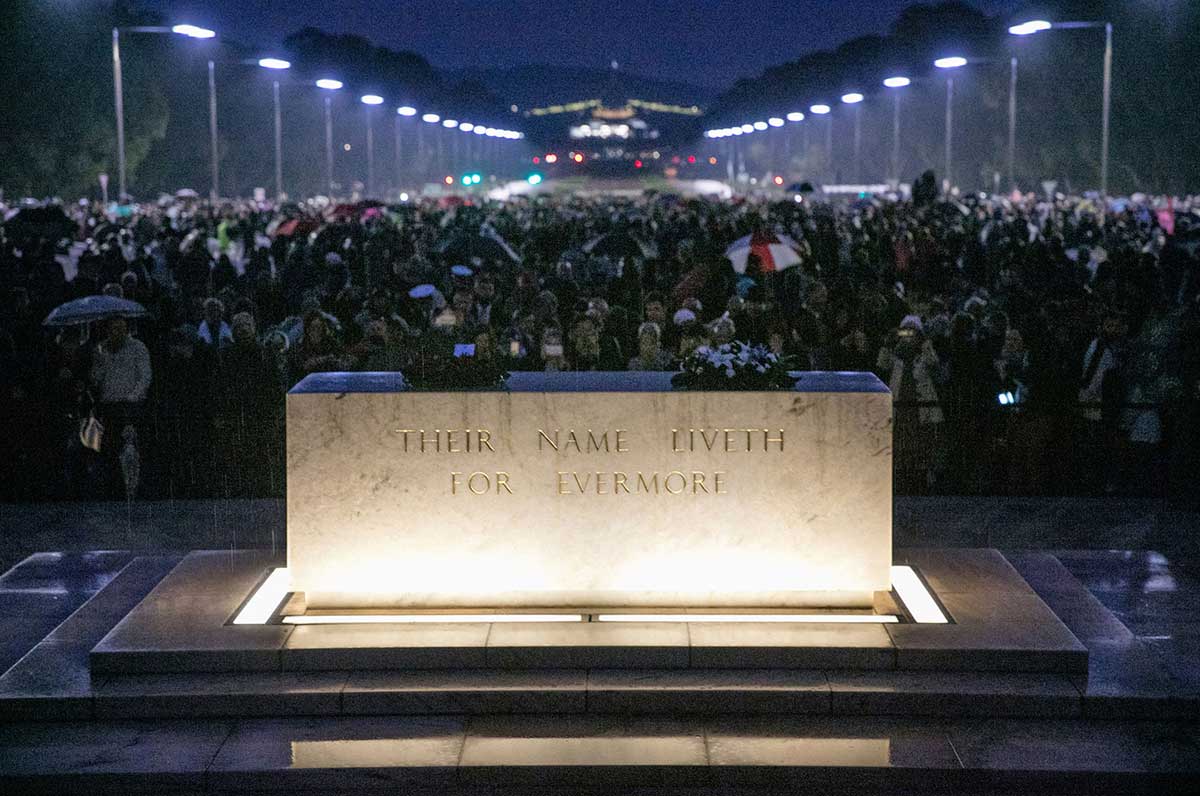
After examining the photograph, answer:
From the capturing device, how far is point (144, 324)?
55.3ft

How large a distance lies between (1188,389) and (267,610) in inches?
308

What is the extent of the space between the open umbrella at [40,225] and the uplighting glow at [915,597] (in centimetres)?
2342

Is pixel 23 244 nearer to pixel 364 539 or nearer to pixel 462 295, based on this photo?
pixel 462 295

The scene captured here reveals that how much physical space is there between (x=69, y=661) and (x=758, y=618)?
3460mm

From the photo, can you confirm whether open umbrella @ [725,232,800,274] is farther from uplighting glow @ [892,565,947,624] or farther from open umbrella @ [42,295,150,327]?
uplighting glow @ [892,565,947,624]

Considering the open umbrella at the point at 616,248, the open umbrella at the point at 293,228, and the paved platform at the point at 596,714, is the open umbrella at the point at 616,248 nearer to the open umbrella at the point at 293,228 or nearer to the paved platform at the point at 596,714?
the open umbrella at the point at 293,228

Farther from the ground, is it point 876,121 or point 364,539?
point 876,121

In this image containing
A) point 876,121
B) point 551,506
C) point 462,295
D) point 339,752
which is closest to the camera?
point 339,752

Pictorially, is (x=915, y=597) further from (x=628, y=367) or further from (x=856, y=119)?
(x=856, y=119)

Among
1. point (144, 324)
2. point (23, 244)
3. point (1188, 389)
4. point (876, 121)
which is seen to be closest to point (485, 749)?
point (1188, 389)

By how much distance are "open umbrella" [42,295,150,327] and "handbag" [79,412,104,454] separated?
1209mm

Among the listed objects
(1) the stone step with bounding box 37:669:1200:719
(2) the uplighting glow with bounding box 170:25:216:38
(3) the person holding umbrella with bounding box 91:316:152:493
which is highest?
(2) the uplighting glow with bounding box 170:25:216:38

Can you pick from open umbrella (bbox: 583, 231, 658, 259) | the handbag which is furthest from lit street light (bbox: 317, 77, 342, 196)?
the handbag

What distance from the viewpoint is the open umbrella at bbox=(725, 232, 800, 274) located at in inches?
823
